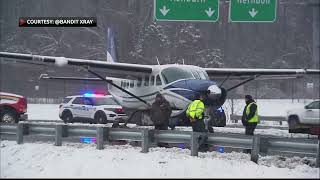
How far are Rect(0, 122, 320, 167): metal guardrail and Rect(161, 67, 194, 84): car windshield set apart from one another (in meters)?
5.03

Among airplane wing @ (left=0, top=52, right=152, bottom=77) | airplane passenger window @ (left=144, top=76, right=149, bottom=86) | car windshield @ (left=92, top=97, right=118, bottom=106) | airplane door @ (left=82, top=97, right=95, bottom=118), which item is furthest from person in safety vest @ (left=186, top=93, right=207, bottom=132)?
airplane door @ (left=82, top=97, right=95, bottom=118)

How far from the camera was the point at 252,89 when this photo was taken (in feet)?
109

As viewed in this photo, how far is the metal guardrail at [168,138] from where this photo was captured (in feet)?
34.2

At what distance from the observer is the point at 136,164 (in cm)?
1012

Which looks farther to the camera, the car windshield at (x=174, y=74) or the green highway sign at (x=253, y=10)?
the car windshield at (x=174, y=74)

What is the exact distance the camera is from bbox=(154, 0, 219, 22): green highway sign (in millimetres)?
16562

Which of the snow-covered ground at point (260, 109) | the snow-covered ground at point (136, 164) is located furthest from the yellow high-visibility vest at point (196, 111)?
the snow-covered ground at point (260, 109)

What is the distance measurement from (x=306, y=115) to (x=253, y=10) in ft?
17.7

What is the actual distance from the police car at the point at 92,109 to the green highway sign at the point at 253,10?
925 cm

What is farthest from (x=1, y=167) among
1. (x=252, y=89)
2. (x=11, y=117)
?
(x=252, y=89)

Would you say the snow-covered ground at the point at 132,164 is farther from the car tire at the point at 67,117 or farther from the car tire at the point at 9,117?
the car tire at the point at 67,117

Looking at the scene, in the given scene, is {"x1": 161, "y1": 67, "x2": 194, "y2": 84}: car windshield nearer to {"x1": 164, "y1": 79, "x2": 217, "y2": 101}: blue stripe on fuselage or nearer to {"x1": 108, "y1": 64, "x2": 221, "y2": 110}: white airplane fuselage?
{"x1": 108, "y1": 64, "x2": 221, "y2": 110}: white airplane fuselage

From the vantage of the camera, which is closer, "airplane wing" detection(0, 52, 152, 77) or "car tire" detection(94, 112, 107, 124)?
"airplane wing" detection(0, 52, 152, 77)

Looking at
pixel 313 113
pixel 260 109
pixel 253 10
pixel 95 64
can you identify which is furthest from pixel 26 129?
pixel 260 109
